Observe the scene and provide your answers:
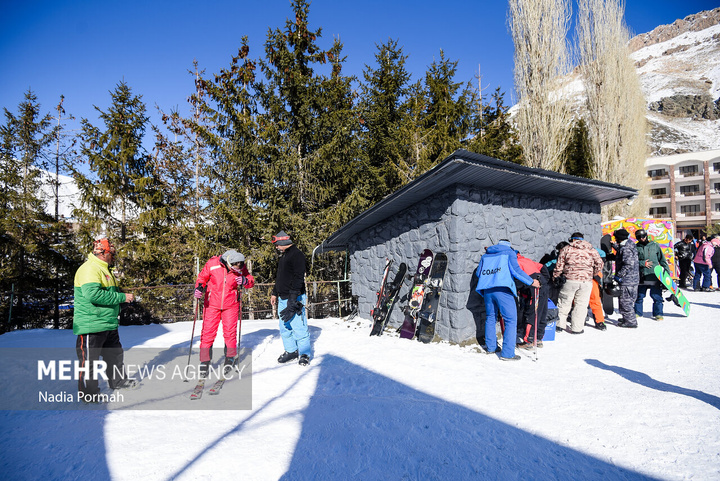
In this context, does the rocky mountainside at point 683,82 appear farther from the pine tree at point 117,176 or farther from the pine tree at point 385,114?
the pine tree at point 117,176

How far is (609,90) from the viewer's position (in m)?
16.9

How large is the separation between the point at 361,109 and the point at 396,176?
3.76 m

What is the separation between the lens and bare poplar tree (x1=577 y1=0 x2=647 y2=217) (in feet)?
54.7

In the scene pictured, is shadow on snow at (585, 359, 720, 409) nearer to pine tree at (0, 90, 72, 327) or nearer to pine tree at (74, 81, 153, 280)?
pine tree at (0, 90, 72, 327)

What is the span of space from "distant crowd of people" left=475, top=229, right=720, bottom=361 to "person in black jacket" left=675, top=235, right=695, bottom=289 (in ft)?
20.1

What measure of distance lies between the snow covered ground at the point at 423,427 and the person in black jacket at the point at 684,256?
885cm

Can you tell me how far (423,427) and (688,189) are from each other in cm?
7004

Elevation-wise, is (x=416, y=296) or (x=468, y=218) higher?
(x=468, y=218)

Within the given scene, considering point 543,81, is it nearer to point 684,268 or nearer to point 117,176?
point 684,268

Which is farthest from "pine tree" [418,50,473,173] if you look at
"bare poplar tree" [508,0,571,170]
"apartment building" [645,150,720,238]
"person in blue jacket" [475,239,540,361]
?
"apartment building" [645,150,720,238]

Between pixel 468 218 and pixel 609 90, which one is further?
Answer: pixel 609 90

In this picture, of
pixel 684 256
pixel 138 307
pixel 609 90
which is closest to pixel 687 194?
pixel 609 90

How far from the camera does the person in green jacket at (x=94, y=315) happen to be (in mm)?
3533

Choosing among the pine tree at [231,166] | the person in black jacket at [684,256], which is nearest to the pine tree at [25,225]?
the pine tree at [231,166]
